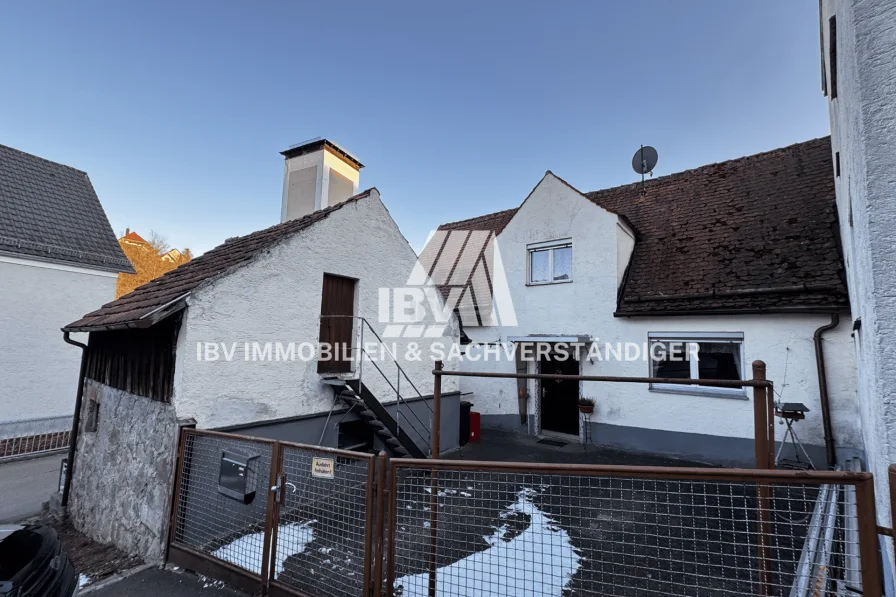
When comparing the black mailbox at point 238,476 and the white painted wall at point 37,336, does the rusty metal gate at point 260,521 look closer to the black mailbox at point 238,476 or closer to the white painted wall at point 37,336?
the black mailbox at point 238,476

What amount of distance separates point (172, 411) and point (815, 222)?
1212 centimetres

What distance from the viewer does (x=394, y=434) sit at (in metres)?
6.91

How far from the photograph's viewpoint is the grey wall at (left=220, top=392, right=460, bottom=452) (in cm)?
575

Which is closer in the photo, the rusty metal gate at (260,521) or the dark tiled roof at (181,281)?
the rusty metal gate at (260,521)

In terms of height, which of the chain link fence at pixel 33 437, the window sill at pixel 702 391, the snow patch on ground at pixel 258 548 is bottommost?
the chain link fence at pixel 33 437

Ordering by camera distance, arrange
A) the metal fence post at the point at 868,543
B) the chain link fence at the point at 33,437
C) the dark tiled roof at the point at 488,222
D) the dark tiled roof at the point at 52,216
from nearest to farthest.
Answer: the metal fence post at the point at 868,543
the chain link fence at the point at 33,437
the dark tiled roof at the point at 52,216
the dark tiled roof at the point at 488,222

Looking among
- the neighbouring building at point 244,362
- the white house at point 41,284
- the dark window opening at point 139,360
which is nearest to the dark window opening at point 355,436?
the neighbouring building at point 244,362

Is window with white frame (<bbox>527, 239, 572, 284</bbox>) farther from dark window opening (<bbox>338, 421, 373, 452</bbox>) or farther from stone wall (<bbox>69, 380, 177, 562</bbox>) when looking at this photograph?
stone wall (<bbox>69, 380, 177, 562</bbox>)

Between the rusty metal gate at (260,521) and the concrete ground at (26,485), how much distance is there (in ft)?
17.6

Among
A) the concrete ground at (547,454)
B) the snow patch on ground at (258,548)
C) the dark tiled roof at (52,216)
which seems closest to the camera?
the snow patch on ground at (258,548)

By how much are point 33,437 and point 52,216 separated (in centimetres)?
710

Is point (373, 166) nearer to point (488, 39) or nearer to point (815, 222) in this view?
point (488, 39)

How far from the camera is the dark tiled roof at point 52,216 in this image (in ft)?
36.5

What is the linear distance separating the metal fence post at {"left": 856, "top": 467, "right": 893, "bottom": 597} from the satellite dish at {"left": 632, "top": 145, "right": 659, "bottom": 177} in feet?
38.2
